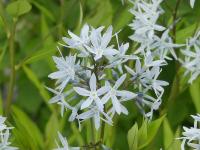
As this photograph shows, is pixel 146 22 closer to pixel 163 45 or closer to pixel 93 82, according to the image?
pixel 163 45

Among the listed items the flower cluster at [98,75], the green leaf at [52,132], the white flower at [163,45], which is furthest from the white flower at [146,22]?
the green leaf at [52,132]

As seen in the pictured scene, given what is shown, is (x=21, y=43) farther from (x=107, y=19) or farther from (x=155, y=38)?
(x=155, y=38)

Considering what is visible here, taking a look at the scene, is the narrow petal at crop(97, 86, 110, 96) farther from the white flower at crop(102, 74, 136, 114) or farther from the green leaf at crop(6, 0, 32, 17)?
the green leaf at crop(6, 0, 32, 17)

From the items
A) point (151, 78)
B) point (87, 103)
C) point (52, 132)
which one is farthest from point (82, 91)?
point (52, 132)

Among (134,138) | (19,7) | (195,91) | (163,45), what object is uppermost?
A: (19,7)

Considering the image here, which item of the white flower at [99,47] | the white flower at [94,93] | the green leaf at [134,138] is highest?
the white flower at [99,47]

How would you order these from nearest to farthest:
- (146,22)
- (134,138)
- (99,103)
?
(99,103) → (134,138) → (146,22)

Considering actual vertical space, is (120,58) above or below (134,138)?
above

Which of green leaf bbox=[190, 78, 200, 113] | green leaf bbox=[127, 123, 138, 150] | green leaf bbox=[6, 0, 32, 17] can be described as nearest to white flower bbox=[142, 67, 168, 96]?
green leaf bbox=[127, 123, 138, 150]

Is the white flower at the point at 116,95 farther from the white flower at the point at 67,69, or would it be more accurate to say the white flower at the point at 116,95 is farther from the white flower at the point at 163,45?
the white flower at the point at 163,45
